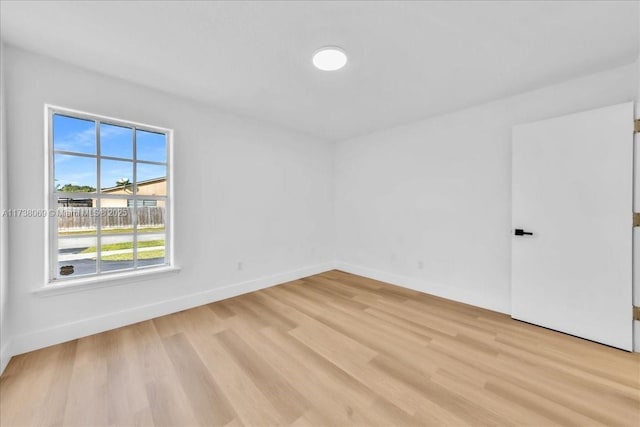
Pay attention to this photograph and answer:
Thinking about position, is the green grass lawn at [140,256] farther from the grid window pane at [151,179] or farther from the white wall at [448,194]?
the white wall at [448,194]

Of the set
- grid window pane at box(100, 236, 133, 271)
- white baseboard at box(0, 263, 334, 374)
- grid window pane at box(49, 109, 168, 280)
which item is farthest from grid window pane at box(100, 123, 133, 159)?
white baseboard at box(0, 263, 334, 374)

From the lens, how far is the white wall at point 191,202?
83.1 inches

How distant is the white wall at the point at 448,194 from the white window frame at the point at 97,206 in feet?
9.97

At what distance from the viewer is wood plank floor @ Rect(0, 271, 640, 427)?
4.84ft

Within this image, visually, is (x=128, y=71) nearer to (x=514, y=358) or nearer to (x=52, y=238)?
(x=52, y=238)

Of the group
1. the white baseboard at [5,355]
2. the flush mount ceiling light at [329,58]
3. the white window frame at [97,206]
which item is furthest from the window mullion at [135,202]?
the flush mount ceiling light at [329,58]

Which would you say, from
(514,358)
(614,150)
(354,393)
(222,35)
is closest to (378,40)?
(222,35)

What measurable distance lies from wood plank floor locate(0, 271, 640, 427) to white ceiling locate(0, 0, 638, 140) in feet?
8.64

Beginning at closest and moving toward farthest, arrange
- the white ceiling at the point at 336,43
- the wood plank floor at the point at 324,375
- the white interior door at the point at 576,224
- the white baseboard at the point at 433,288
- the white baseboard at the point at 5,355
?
1. the wood plank floor at the point at 324,375
2. the white ceiling at the point at 336,43
3. the white baseboard at the point at 5,355
4. the white interior door at the point at 576,224
5. the white baseboard at the point at 433,288

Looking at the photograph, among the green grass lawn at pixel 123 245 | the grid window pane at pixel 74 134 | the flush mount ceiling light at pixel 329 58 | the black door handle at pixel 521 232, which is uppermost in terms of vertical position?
the flush mount ceiling light at pixel 329 58

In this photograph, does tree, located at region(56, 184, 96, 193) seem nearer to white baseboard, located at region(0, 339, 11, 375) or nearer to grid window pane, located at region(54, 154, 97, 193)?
grid window pane, located at region(54, 154, 97, 193)

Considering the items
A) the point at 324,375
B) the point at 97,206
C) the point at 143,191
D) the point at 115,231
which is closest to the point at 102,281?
the point at 115,231

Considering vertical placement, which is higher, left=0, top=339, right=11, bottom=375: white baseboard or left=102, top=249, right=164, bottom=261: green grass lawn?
left=102, top=249, right=164, bottom=261: green grass lawn

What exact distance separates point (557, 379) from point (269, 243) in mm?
3454
